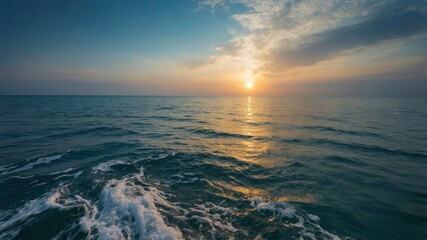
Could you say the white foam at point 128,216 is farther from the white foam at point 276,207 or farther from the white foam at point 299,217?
the white foam at point 299,217

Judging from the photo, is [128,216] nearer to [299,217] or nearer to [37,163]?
[299,217]

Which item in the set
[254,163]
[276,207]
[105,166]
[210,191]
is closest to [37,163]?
[105,166]

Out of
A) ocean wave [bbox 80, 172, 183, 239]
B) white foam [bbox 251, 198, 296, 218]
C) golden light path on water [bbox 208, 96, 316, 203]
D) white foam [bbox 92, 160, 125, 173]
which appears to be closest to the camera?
ocean wave [bbox 80, 172, 183, 239]

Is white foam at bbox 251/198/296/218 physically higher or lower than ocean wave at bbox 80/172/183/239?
lower

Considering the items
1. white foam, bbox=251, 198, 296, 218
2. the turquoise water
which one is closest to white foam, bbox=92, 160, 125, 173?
the turquoise water

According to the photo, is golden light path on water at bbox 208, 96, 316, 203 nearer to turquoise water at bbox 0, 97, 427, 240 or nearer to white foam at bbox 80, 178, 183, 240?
turquoise water at bbox 0, 97, 427, 240

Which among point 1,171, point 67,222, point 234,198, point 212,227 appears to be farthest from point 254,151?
point 1,171

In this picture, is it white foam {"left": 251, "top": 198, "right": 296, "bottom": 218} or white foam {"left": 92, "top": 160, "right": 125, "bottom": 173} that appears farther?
white foam {"left": 92, "top": 160, "right": 125, "bottom": 173}

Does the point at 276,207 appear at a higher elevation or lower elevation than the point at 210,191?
higher

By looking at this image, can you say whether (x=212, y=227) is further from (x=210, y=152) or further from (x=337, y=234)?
(x=210, y=152)

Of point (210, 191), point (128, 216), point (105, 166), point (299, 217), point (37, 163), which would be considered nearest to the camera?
point (128, 216)

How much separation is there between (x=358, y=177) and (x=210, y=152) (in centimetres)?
964

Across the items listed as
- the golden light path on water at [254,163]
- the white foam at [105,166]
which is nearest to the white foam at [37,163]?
the white foam at [105,166]

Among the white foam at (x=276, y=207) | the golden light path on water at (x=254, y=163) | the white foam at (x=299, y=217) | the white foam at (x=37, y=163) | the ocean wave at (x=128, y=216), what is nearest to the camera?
the ocean wave at (x=128, y=216)
